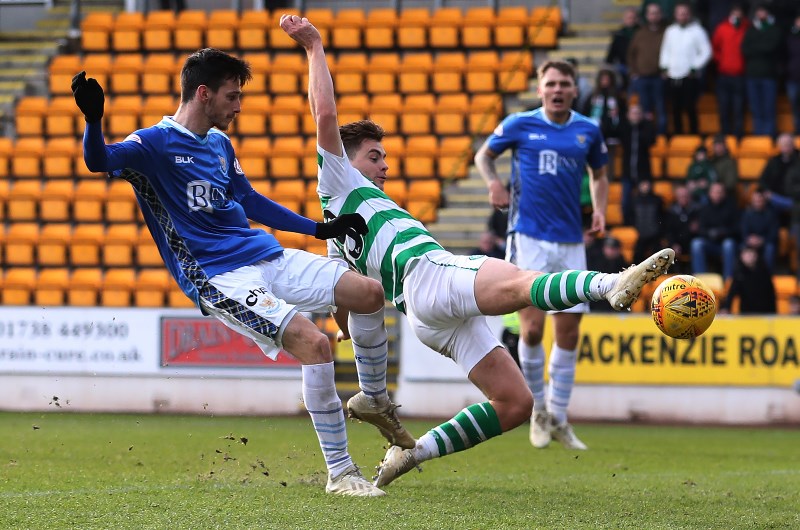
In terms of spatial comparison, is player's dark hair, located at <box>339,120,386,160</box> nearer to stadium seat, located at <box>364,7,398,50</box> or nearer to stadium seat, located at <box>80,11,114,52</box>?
stadium seat, located at <box>364,7,398,50</box>

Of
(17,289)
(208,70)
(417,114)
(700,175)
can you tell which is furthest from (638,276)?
(417,114)

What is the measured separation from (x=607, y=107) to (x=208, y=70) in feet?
32.8

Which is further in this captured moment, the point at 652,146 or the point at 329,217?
the point at 652,146

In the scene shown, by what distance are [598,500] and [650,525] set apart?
86 cm

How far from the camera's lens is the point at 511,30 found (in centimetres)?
1867

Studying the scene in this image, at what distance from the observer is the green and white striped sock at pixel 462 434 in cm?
632

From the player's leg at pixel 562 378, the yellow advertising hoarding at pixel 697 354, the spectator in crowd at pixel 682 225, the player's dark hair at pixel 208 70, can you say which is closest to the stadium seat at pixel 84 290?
the yellow advertising hoarding at pixel 697 354

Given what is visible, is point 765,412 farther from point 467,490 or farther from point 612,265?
point 467,490

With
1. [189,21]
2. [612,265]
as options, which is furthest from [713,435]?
[189,21]

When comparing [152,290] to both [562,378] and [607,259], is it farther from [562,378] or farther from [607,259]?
[562,378]

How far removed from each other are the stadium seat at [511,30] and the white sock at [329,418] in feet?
42.8

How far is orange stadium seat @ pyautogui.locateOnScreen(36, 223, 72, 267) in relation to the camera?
56.0 feet

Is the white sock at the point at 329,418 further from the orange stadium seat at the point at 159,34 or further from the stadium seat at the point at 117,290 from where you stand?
the orange stadium seat at the point at 159,34

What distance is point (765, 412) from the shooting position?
12742mm
